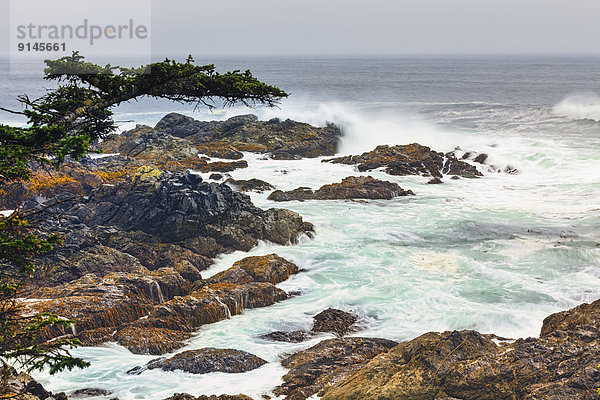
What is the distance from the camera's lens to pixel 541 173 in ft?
108

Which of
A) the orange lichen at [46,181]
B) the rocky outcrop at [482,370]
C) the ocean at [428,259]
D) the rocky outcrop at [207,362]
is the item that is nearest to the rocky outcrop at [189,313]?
the ocean at [428,259]

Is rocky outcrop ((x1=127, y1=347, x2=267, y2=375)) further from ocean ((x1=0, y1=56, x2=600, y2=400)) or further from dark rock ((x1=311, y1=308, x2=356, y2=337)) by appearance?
dark rock ((x1=311, y1=308, x2=356, y2=337))

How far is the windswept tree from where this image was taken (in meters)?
5.69


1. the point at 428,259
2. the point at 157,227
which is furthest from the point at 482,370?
the point at 157,227

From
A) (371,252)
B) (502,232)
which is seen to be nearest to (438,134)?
(502,232)

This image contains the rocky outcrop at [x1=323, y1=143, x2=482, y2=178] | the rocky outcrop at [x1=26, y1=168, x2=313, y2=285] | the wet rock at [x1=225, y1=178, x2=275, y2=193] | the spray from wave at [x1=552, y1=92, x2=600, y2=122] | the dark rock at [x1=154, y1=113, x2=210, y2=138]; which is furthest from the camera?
the spray from wave at [x1=552, y1=92, x2=600, y2=122]

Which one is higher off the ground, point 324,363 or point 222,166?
point 222,166

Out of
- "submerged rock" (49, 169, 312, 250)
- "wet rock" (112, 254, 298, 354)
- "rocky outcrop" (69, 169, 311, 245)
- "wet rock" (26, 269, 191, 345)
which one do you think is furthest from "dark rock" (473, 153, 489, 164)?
"wet rock" (26, 269, 191, 345)

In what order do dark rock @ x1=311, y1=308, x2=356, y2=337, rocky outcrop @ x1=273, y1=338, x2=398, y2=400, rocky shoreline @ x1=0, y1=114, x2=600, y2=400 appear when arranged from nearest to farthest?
rocky shoreline @ x1=0, y1=114, x2=600, y2=400 < rocky outcrop @ x1=273, y1=338, x2=398, y2=400 < dark rock @ x1=311, y1=308, x2=356, y2=337

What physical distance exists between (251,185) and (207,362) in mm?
18461

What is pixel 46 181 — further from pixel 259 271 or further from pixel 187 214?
pixel 259 271

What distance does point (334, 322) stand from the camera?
1266cm

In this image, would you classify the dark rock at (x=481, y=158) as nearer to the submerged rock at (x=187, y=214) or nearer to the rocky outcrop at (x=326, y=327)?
the submerged rock at (x=187, y=214)

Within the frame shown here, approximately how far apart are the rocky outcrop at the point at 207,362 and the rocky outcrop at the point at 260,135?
2758 cm
